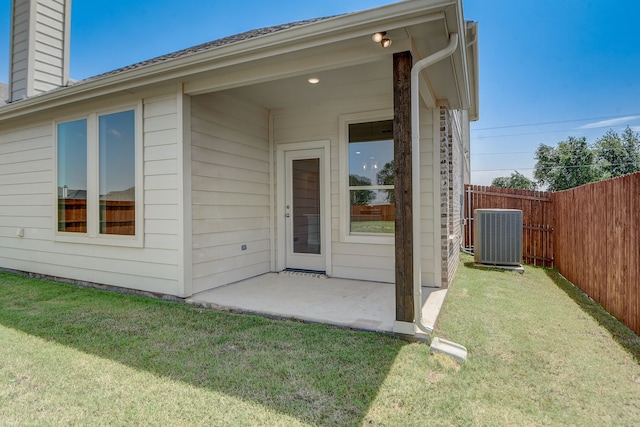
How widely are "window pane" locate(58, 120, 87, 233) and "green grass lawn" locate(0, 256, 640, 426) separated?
1569 millimetres

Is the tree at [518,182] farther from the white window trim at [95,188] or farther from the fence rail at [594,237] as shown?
the white window trim at [95,188]

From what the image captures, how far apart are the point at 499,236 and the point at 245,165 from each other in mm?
4440

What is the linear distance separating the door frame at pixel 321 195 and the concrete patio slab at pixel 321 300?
0.50m

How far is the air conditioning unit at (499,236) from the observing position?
19.4 feet

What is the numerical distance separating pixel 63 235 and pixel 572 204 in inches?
292

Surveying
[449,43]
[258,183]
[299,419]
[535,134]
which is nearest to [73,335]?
[299,419]

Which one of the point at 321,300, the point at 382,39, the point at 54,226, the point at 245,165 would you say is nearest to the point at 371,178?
the point at 245,165

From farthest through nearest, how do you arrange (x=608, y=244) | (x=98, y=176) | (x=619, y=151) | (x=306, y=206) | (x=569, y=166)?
(x=619, y=151) < (x=569, y=166) < (x=306, y=206) < (x=98, y=176) < (x=608, y=244)

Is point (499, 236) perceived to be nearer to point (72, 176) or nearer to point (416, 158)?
point (416, 158)

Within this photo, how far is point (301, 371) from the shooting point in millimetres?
2354

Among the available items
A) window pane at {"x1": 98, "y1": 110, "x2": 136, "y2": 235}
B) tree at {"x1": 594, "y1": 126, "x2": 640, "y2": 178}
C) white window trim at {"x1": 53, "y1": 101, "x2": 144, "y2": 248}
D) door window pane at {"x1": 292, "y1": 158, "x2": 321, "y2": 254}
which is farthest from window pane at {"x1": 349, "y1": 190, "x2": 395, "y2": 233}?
tree at {"x1": 594, "y1": 126, "x2": 640, "y2": 178}

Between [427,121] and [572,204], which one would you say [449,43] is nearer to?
[427,121]

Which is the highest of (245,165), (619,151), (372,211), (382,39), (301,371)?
(619,151)

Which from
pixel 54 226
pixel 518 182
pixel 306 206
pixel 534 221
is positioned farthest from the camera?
pixel 518 182
